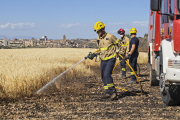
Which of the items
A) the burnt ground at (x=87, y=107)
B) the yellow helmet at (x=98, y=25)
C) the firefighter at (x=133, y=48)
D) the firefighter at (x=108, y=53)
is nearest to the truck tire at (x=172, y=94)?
the burnt ground at (x=87, y=107)

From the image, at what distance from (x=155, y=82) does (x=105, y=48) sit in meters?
2.87

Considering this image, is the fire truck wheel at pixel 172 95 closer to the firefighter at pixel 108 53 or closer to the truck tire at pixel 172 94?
the truck tire at pixel 172 94

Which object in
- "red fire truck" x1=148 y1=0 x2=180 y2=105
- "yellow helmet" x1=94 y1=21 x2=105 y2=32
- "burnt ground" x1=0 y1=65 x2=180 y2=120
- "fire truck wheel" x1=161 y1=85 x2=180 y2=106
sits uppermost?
"yellow helmet" x1=94 y1=21 x2=105 y2=32

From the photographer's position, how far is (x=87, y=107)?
5.89 m

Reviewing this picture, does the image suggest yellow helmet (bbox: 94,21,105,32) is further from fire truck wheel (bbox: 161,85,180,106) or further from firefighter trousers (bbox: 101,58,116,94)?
fire truck wheel (bbox: 161,85,180,106)

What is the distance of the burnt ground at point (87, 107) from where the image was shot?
5110mm

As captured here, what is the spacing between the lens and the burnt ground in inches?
201

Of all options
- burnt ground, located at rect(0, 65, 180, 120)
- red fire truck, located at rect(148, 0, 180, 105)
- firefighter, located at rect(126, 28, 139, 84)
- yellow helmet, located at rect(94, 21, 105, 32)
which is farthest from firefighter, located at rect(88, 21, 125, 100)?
firefighter, located at rect(126, 28, 139, 84)

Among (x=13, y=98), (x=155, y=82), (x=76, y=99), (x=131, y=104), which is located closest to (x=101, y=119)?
(x=131, y=104)

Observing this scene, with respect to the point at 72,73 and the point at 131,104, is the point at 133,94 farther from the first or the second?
the point at 72,73

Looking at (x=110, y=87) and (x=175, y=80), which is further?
(x=110, y=87)

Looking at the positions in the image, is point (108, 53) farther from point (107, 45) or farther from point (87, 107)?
point (87, 107)

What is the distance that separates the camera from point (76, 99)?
6848 mm

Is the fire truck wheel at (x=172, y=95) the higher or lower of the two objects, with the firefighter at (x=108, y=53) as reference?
lower
